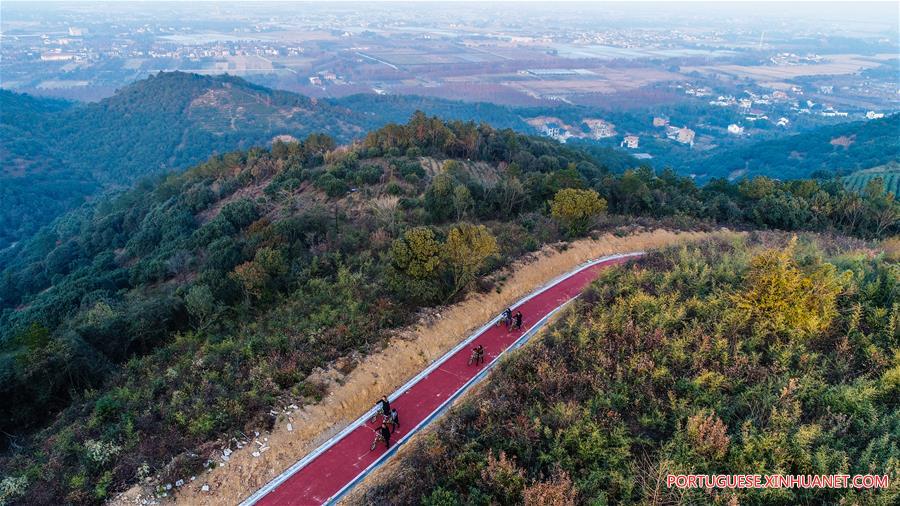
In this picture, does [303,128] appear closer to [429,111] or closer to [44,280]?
[429,111]

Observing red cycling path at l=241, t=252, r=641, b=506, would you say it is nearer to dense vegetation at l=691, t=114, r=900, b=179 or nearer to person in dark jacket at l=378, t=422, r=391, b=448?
person in dark jacket at l=378, t=422, r=391, b=448

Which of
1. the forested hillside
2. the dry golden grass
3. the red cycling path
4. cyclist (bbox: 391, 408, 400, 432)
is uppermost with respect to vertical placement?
the dry golden grass

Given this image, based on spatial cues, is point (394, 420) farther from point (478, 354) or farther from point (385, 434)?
point (478, 354)

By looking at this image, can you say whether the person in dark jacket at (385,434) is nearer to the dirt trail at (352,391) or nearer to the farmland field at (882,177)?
the dirt trail at (352,391)

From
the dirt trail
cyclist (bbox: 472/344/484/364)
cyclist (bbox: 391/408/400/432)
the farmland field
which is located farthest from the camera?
the farmland field

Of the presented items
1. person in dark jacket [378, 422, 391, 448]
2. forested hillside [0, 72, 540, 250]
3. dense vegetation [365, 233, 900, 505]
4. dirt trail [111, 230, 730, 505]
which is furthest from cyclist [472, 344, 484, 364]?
forested hillside [0, 72, 540, 250]

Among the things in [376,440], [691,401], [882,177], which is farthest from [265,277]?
[882,177]

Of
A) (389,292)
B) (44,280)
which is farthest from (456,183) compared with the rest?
(44,280)

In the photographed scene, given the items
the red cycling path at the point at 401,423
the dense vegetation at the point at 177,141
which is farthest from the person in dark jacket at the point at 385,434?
the dense vegetation at the point at 177,141
